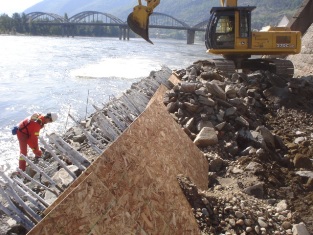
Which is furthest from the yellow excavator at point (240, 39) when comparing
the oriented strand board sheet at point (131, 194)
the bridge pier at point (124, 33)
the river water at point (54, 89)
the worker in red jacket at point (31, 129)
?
the bridge pier at point (124, 33)

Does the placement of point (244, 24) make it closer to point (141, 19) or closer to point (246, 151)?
point (141, 19)

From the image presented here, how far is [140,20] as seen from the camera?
1050cm

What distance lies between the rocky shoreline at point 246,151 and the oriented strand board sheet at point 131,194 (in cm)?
36

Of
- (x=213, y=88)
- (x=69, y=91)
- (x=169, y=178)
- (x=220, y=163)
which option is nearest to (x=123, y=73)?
(x=69, y=91)

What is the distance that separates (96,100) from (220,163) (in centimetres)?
1046

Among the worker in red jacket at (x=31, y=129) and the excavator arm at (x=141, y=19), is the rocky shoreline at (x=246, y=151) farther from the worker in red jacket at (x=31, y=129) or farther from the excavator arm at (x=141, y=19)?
the excavator arm at (x=141, y=19)

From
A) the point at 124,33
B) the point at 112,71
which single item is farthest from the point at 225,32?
the point at 124,33

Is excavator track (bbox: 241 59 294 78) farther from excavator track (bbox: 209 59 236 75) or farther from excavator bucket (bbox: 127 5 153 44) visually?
excavator bucket (bbox: 127 5 153 44)

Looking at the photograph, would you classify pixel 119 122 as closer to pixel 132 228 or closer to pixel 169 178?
pixel 169 178

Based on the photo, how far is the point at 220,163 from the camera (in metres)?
6.58

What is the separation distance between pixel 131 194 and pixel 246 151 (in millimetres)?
3460

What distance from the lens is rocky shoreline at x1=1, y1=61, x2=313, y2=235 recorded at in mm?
4750

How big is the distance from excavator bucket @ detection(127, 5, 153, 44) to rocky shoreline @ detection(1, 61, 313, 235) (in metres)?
1.69

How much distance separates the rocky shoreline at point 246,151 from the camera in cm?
475
